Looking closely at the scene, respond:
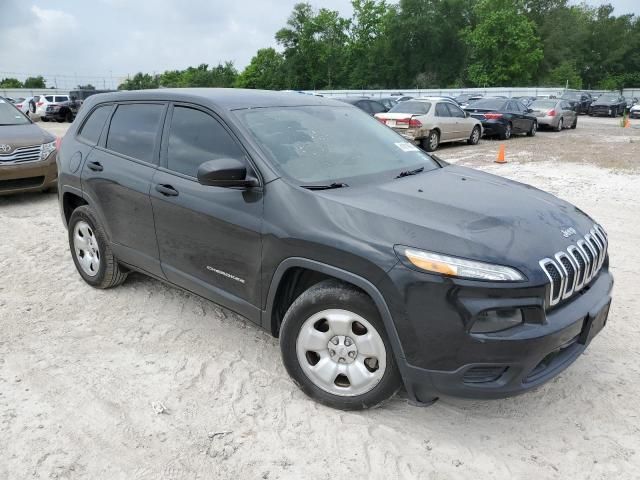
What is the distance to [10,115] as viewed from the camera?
8.99m

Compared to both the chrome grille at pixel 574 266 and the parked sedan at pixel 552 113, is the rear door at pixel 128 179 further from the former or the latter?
the parked sedan at pixel 552 113

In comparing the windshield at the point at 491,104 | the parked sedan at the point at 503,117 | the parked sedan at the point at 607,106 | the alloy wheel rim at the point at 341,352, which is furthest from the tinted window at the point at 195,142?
the parked sedan at the point at 607,106

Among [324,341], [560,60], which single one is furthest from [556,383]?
[560,60]

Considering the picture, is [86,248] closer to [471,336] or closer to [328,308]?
[328,308]

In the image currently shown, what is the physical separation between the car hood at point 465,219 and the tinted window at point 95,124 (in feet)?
8.09

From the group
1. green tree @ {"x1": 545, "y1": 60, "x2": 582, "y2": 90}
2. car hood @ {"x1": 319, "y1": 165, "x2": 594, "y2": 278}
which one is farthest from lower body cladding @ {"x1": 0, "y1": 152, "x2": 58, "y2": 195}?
green tree @ {"x1": 545, "y1": 60, "x2": 582, "y2": 90}

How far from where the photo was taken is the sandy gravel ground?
8.72 ft

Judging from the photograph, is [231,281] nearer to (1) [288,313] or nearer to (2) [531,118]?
(1) [288,313]

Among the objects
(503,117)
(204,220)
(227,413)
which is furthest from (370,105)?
(227,413)

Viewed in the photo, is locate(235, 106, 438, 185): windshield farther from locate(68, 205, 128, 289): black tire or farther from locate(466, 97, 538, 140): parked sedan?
locate(466, 97, 538, 140): parked sedan

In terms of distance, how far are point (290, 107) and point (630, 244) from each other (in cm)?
451

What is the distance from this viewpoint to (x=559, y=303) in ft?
9.01

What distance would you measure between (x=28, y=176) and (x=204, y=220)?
5953 millimetres

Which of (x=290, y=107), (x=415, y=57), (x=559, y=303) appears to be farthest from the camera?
(x=415, y=57)
